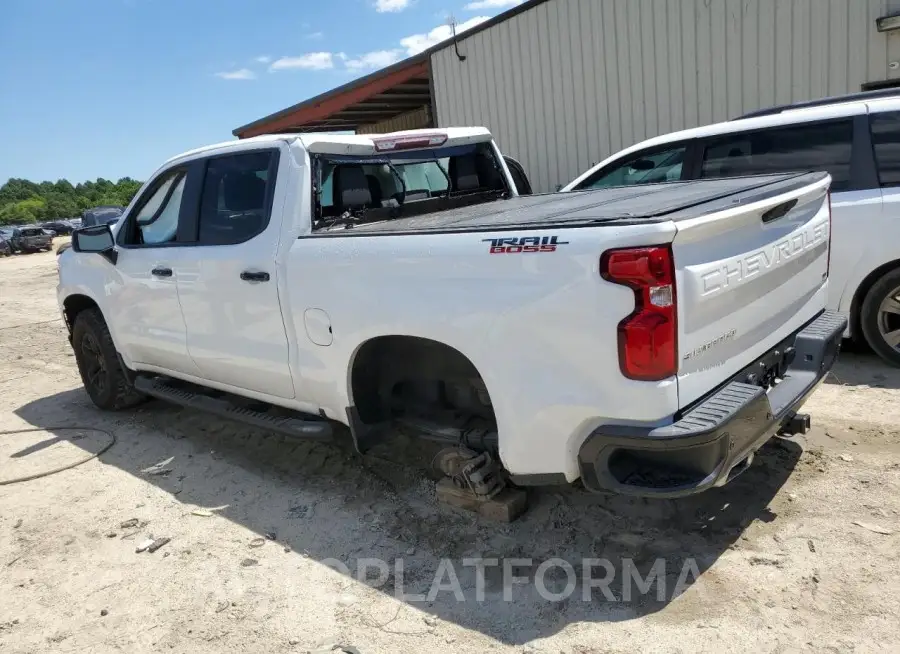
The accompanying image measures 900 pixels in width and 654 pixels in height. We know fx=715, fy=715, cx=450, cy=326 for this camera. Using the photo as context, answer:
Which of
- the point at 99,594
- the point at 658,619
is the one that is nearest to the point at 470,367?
the point at 658,619

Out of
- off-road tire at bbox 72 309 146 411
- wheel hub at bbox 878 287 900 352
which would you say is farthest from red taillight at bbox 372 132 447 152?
wheel hub at bbox 878 287 900 352

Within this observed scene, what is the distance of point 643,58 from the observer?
1007 centimetres

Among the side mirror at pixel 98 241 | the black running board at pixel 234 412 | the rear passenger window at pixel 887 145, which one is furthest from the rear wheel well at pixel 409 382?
the rear passenger window at pixel 887 145

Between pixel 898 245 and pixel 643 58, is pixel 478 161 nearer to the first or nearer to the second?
pixel 898 245

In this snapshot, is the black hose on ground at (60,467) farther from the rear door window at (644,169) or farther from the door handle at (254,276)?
the rear door window at (644,169)

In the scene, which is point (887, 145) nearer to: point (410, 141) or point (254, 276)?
point (410, 141)

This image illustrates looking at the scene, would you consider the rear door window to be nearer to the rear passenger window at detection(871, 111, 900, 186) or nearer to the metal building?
the rear passenger window at detection(871, 111, 900, 186)

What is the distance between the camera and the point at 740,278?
2803mm

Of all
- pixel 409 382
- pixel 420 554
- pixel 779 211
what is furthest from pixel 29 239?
pixel 779 211

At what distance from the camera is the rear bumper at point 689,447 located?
99.7 inches

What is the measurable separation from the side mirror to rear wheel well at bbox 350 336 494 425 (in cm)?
253

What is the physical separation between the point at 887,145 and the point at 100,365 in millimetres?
6228

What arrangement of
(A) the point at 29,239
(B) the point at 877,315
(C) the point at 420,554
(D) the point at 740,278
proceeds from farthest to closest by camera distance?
(A) the point at 29,239 → (B) the point at 877,315 → (C) the point at 420,554 → (D) the point at 740,278

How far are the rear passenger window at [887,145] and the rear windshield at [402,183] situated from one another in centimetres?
266
